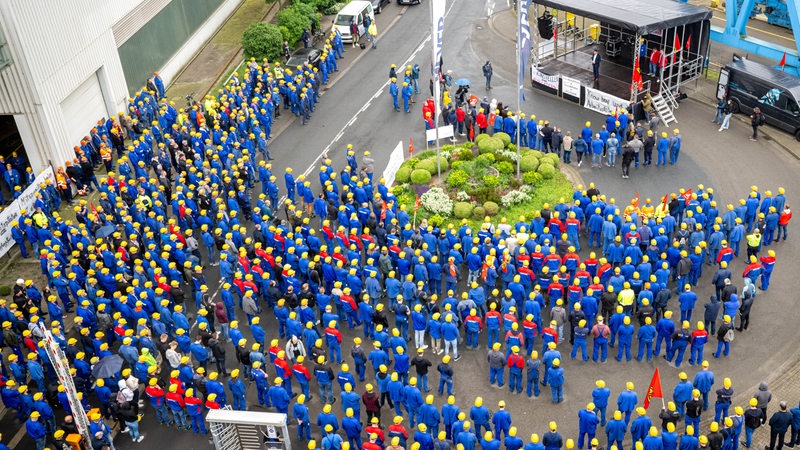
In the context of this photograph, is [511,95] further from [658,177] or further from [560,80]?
[658,177]

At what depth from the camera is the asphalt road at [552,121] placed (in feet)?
66.2

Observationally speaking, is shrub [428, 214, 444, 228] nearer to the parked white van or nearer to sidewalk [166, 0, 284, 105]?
sidewalk [166, 0, 284, 105]

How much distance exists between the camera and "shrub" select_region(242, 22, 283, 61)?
126 feet

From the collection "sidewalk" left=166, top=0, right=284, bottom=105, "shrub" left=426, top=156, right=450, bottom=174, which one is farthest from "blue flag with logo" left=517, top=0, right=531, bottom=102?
"sidewalk" left=166, top=0, right=284, bottom=105

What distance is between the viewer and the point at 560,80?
3419cm

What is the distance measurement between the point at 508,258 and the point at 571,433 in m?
5.27

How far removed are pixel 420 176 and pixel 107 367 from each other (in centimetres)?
1310

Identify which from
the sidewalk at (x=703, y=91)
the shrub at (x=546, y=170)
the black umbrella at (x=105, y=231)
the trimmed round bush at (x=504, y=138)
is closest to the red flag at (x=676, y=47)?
the sidewalk at (x=703, y=91)

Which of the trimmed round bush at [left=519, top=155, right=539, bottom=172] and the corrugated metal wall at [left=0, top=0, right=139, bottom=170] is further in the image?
the trimmed round bush at [left=519, top=155, right=539, bottom=172]

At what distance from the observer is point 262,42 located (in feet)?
125

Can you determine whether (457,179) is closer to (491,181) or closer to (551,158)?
(491,181)

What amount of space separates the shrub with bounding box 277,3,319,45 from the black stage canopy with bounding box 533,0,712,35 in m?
12.7

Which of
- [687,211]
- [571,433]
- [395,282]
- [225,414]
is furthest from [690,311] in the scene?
[225,414]

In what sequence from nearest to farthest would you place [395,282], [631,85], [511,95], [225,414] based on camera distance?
[225,414], [395,282], [631,85], [511,95]
